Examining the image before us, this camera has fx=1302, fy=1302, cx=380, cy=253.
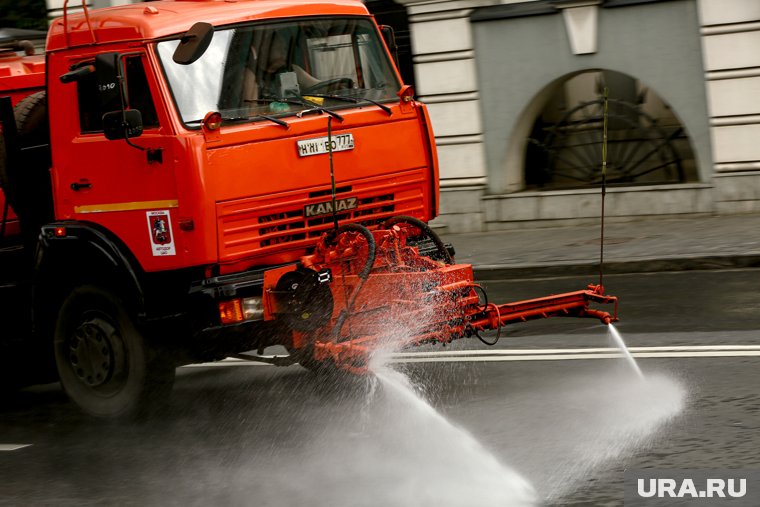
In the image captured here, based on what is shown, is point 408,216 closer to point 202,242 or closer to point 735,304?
point 202,242

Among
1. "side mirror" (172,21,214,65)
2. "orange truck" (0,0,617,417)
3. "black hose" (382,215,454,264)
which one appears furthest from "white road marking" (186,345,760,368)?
"side mirror" (172,21,214,65)

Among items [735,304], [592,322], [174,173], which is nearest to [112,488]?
[174,173]

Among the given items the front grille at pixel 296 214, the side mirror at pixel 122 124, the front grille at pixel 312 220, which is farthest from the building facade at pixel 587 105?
the side mirror at pixel 122 124

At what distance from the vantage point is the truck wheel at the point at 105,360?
7512 mm

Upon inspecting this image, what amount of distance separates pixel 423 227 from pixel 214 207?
4.17 ft

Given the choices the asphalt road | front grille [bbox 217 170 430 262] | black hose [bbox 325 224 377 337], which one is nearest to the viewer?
the asphalt road

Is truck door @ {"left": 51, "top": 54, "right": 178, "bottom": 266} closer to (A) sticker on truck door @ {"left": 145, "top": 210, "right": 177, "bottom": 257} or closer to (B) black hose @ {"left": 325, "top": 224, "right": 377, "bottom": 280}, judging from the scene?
(A) sticker on truck door @ {"left": 145, "top": 210, "right": 177, "bottom": 257}

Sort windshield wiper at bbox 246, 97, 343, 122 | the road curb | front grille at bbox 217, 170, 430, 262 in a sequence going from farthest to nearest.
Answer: the road curb
windshield wiper at bbox 246, 97, 343, 122
front grille at bbox 217, 170, 430, 262

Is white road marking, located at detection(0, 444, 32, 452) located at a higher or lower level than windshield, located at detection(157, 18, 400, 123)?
lower

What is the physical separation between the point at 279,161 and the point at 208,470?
196 centimetres

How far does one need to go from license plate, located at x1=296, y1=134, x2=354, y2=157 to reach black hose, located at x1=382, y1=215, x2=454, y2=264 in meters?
0.52

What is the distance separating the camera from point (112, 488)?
20.3 feet

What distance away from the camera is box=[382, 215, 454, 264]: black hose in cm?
766

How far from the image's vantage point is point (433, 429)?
6711mm
